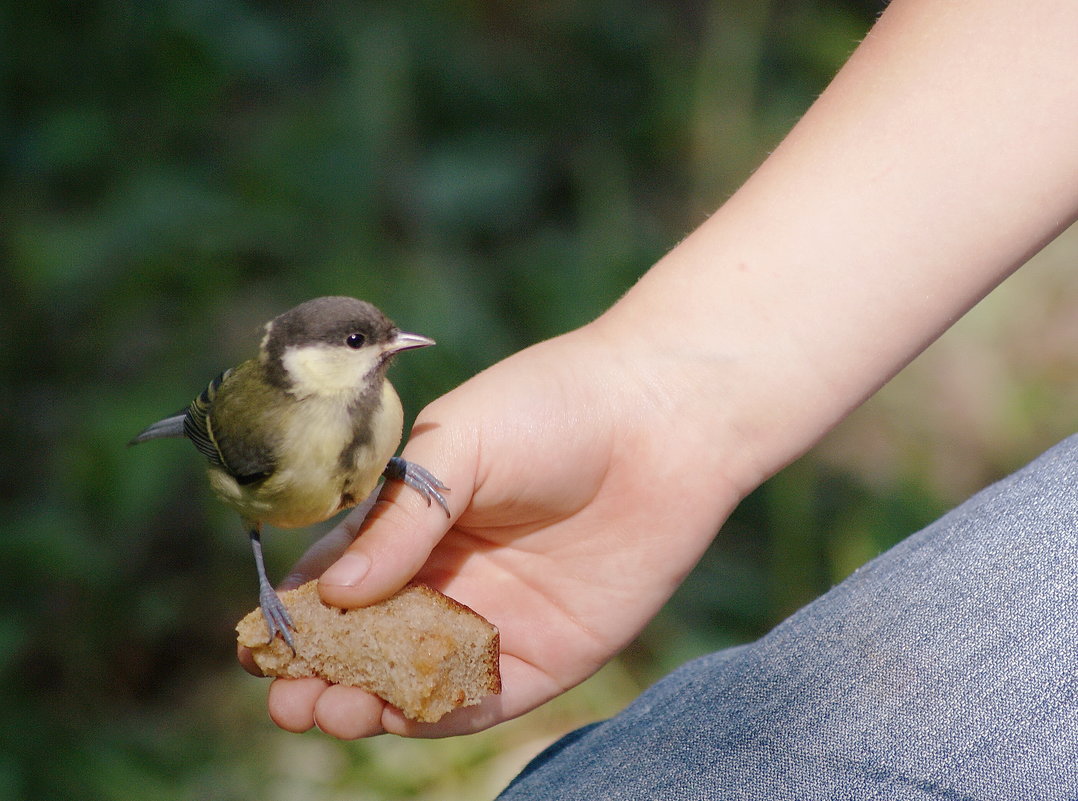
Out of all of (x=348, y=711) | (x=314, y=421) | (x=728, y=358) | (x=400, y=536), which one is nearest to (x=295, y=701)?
(x=348, y=711)

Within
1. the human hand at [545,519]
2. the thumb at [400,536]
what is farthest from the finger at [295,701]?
the thumb at [400,536]

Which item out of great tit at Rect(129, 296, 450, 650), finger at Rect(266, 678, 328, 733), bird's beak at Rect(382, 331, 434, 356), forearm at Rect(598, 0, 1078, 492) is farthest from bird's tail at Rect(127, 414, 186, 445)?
forearm at Rect(598, 0, 1078, 492)

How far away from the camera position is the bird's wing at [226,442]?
1.84 metres

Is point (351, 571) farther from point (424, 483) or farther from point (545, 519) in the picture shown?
point (545, 519)

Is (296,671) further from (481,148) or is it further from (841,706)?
(481,148)

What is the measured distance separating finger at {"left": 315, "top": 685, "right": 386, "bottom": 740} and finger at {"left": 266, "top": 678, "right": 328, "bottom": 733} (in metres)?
0.04

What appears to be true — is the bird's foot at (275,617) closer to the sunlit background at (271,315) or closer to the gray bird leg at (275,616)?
the gray bird leg at (275,616)

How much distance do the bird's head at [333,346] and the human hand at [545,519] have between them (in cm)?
18

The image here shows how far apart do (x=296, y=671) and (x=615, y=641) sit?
58 cm

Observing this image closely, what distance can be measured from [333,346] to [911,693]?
44.4 inches

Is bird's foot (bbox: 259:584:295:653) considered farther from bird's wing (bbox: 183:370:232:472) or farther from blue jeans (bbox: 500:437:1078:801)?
blue jeans (bbox: 500:437:1078:801)

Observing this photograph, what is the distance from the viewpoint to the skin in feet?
5.12

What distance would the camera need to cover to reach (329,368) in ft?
6.00

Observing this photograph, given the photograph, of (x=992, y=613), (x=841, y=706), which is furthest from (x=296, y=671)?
(x=992, y=613)
